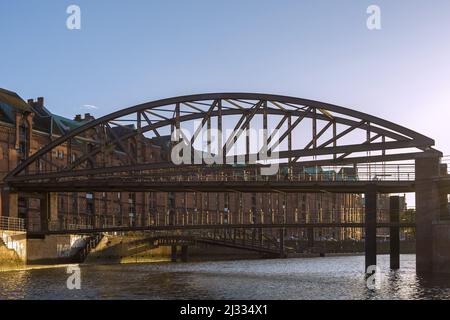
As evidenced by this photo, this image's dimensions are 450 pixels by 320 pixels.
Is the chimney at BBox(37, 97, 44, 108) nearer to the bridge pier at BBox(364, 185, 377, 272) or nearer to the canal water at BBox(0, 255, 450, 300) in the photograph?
the canal water at BBox(0, 255, 450, 300)

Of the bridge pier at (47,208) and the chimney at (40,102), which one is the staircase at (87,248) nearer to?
the bridge pier at (47,208)

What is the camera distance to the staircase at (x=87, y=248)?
80125mm

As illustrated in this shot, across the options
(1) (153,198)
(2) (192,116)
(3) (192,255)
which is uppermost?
(2) (192,116)

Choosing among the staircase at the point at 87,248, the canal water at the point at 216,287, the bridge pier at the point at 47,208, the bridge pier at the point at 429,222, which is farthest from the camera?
the staircase at the point at 87,248

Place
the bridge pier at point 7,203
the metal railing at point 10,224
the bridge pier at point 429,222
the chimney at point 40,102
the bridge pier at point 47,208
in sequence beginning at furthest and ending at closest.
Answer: the chimney at point 40,102 → the bridge pier at point 47,208 → the bridge pier at point 7,203 → the metal railing at point 10,224 → the bridge pier at point 429,222

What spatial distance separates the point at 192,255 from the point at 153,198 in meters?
16.8

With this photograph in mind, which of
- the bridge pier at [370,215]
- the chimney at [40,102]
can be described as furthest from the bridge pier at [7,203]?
the chimney at [40,102]

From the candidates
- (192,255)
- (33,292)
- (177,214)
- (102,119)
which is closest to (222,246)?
(192,255)

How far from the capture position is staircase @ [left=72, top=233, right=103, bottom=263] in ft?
263

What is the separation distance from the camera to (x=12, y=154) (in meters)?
91.7

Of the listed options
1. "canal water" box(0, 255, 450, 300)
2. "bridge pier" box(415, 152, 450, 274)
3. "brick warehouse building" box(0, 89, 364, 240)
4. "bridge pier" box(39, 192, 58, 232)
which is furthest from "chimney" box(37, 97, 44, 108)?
"bridge pier" box(415, 152, 450, 274)

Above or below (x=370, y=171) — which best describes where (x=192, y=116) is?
above
